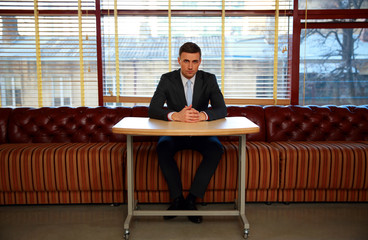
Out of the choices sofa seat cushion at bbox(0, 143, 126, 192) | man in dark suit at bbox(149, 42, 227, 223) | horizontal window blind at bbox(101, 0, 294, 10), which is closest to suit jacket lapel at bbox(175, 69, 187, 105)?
man in dark suit at bbox(149, 42, 227, 223)

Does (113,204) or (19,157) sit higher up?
(19,157)

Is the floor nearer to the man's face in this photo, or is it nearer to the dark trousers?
the dark trousers

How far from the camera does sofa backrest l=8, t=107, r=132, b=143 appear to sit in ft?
11.4

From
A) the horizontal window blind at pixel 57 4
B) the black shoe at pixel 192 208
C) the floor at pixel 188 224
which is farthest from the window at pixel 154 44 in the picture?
the black shoe at pixel 192 208

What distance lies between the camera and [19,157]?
287cm

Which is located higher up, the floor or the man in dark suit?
the man in dark suit

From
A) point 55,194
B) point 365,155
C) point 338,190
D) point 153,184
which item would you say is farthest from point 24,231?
point 365,155

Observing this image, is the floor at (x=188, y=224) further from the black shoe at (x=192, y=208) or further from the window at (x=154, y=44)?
the window at (x=154, y=44)

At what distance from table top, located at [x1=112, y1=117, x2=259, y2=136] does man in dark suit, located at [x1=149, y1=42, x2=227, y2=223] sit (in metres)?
0.16

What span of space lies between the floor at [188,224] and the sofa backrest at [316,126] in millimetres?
774

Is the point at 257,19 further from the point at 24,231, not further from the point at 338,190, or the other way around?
the point at 24,231

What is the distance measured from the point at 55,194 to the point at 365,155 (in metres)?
2.82

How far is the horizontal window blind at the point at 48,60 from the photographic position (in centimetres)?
404

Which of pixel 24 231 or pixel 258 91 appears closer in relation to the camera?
pixel 24 231
